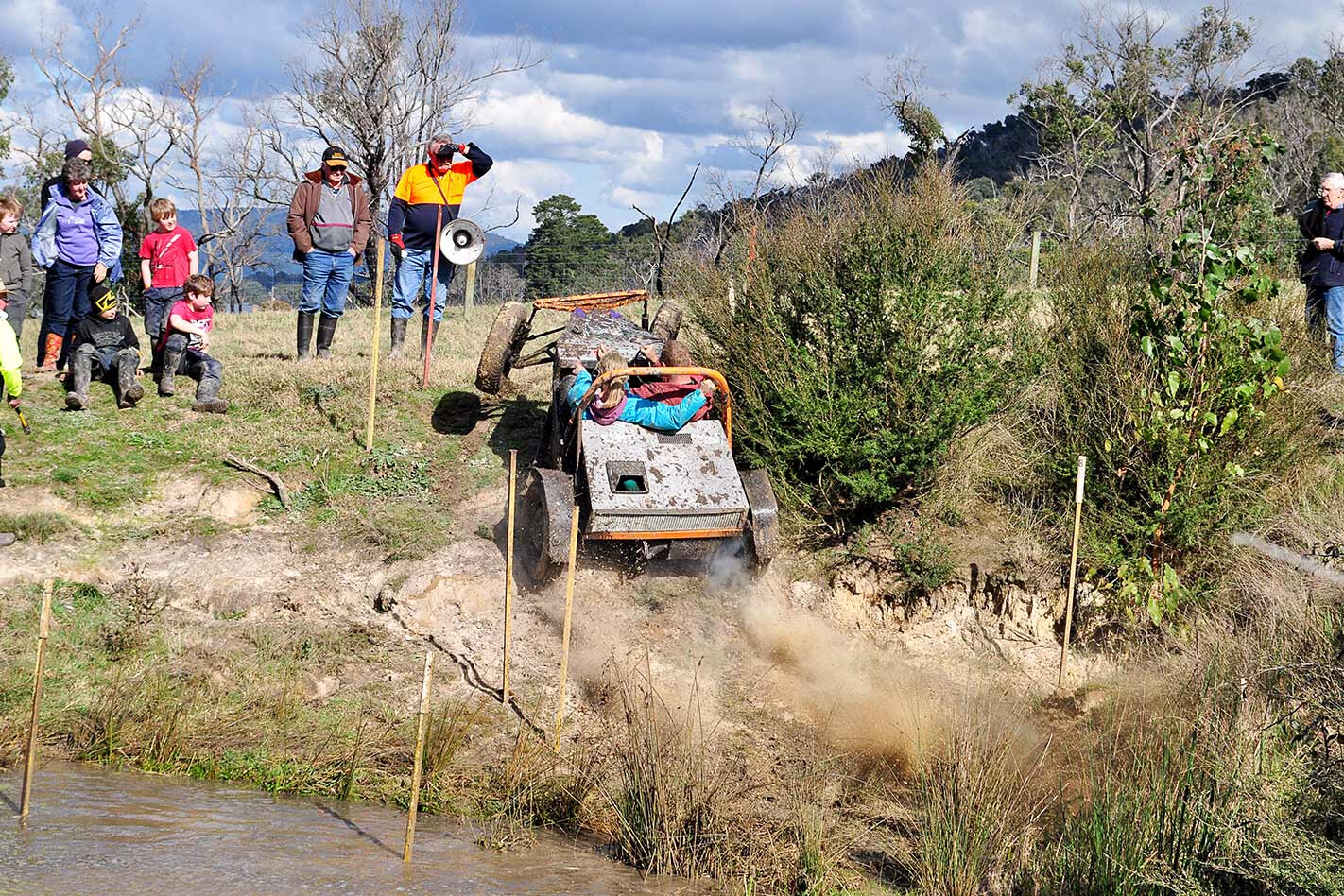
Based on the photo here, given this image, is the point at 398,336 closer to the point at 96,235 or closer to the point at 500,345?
the point at 500,345

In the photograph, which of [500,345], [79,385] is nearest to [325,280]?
[79,385]

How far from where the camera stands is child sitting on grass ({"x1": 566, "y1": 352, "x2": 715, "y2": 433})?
31.8ft

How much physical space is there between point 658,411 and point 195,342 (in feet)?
17.3

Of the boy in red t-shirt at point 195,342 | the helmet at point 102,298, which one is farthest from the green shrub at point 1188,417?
the helmet at point 102,298

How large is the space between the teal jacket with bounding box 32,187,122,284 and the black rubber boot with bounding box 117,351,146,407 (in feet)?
3.34

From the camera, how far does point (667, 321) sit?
40.2 feet

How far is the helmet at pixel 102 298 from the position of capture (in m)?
12.0

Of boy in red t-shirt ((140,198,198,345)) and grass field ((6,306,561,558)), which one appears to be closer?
grass field ((6,306,561,558))

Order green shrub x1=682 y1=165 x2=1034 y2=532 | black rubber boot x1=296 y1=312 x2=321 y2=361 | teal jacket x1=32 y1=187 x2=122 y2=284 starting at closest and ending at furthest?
1. green shrub x1=682 y1=165 x2=1034 y2=532
2. teal jacket x1=32 y1=187 x2=122 y2=284
3. black rubber boot x1=296 y1=312 x2=321 y2=361

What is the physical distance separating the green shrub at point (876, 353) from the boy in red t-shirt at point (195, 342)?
5.05m

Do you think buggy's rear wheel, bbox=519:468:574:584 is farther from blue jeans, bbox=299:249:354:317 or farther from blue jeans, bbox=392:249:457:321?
blue jeans, bbox=299:249:354:317

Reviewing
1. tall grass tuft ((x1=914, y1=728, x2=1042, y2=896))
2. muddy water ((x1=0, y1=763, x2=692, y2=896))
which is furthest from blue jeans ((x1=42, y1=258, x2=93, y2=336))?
tall grass tuft ((x1=914, y1=728, x2=1042, y2=896))

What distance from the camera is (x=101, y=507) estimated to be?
10.5 m

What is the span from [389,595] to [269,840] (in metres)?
3.33
